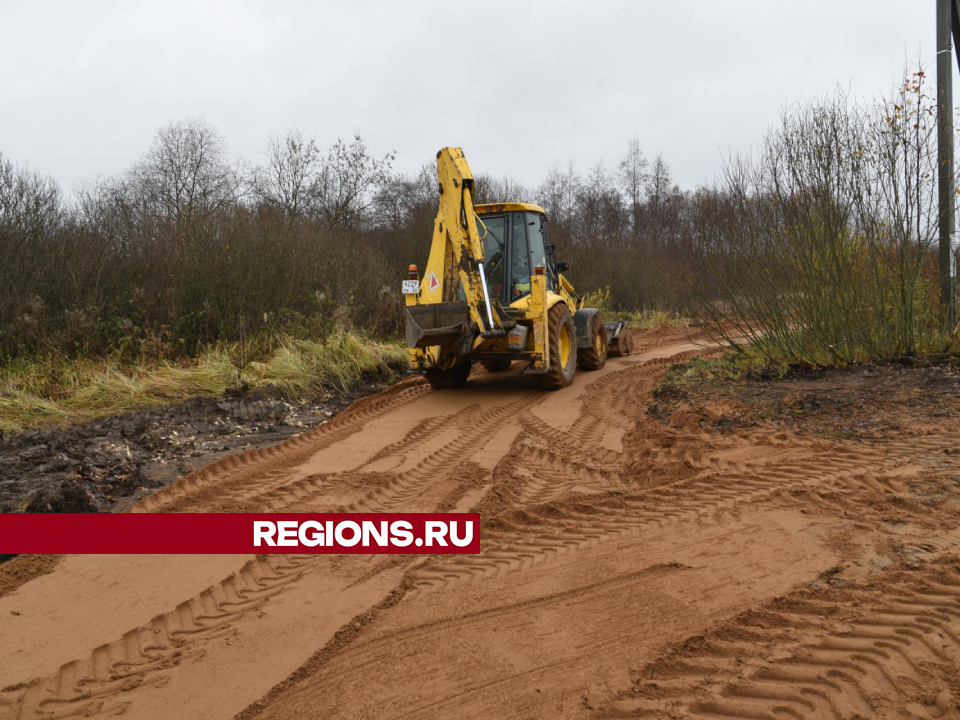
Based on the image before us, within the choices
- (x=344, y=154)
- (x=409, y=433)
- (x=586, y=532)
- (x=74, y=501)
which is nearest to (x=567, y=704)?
(x=586, y=532)

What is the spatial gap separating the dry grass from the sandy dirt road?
3285 mm

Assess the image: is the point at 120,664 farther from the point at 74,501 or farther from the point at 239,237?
the point at 239,237

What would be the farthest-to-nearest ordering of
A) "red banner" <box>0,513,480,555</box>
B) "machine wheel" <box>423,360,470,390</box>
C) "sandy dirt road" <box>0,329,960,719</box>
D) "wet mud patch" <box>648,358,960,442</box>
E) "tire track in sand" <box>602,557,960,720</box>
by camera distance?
"machine wheel" <box>423,360,470,390</box> → "wet mud patch" <box>648,358,960,442</box> → "red banner" <box>0,513,480,555</box> → "sandy dirt road" <box>0,329,960,719</box> → "tire track in sand" <box>602,557,960,720</box>

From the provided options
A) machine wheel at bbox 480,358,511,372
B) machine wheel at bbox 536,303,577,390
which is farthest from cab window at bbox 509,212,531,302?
machine wheel at bbox 480,358,511,372

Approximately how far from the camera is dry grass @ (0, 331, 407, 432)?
8.16 meters

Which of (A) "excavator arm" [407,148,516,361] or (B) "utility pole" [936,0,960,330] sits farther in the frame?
(A) "excavator arm" [407,148,516,361]

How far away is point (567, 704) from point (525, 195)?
2413 centimetres


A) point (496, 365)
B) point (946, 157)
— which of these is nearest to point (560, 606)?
point (946, 157)

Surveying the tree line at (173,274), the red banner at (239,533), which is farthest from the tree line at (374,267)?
the red banner at (239,533)

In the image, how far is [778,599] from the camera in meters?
3.39

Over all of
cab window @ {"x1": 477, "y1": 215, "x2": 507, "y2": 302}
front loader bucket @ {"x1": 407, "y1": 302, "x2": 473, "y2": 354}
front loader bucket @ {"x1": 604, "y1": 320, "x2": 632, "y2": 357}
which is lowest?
front loader bucket @ {"x1": 604, "y1": 320, "x2": 632, "y2": 357}

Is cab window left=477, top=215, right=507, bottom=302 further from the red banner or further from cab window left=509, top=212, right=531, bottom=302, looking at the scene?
the red banner

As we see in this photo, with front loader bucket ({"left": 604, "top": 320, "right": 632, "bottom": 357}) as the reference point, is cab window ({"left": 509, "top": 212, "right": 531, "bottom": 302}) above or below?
above

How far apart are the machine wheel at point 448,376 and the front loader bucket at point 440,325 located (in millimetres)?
974
